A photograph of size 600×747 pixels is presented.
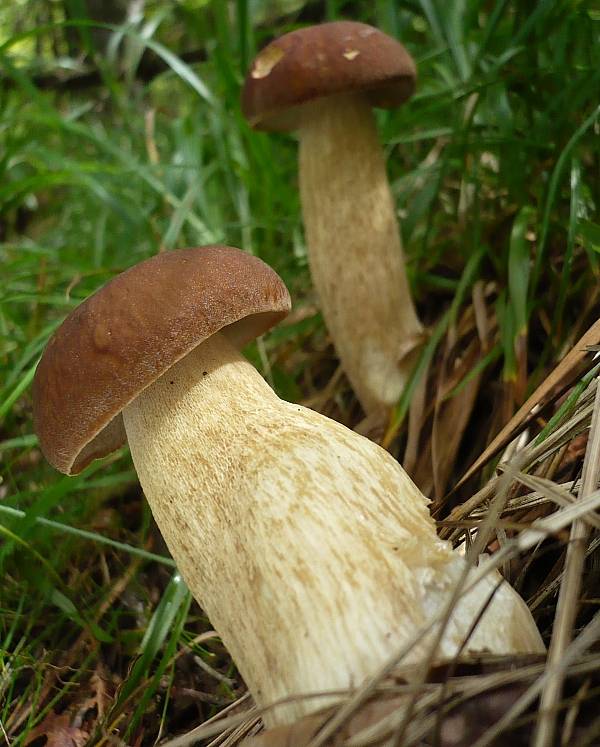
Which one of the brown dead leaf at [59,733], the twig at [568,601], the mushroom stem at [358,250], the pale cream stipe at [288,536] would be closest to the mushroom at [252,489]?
the pale cream stipe at [288,536]

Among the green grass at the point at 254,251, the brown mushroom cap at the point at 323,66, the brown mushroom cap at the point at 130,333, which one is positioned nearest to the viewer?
the brown mushroom cap at the point at 130,333

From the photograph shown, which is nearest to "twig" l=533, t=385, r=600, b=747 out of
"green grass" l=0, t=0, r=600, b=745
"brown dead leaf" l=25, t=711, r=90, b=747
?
"green grass" l=0, t=0, r=600, b=745

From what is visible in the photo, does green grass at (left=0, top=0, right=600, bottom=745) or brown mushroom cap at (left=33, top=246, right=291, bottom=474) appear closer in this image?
brown mushroom cap at (left=33, top=246, right=291, bottom=474)

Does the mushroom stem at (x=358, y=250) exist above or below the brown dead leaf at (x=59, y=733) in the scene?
above

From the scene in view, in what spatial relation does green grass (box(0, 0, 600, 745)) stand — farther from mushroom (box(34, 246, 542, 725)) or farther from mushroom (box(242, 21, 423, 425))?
mushroom (box(34, 246, 542, 725))

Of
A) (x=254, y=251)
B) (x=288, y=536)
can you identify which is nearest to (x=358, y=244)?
(x=254, y=251)

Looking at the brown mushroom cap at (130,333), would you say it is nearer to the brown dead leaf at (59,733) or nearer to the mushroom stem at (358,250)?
the brown dead leaf at (59,733)
